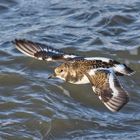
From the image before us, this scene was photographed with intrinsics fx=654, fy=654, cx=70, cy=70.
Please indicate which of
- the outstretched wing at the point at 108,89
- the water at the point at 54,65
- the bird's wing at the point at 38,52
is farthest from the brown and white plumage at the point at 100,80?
the water at the point at 54,65

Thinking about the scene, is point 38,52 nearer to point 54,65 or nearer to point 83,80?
point 83,80

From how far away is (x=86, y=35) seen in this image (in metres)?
10.5

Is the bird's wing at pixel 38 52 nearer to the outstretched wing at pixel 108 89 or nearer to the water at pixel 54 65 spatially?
the water at pixel 54 65

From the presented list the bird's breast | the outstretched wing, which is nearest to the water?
the bird's breast

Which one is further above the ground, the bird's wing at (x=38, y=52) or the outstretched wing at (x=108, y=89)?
the bird's wing at (x=38, y=52)

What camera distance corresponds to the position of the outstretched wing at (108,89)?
6.66 meters

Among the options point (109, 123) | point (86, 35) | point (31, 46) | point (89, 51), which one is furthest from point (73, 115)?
point (86, 35)

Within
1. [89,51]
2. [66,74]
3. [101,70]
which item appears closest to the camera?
[101,70]

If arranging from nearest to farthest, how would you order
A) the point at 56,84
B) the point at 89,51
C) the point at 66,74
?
the point at 66,74, the point at 56,84, the point at 89,51

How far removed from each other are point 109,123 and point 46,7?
14.8 feet

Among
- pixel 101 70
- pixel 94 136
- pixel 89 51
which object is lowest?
pixel 94 136

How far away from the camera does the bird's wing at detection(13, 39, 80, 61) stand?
8.28 meters

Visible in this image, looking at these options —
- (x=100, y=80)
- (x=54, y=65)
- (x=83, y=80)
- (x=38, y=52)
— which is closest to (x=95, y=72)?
(x=100, y=80)

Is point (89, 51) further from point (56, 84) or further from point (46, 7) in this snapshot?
point (46, 7)
